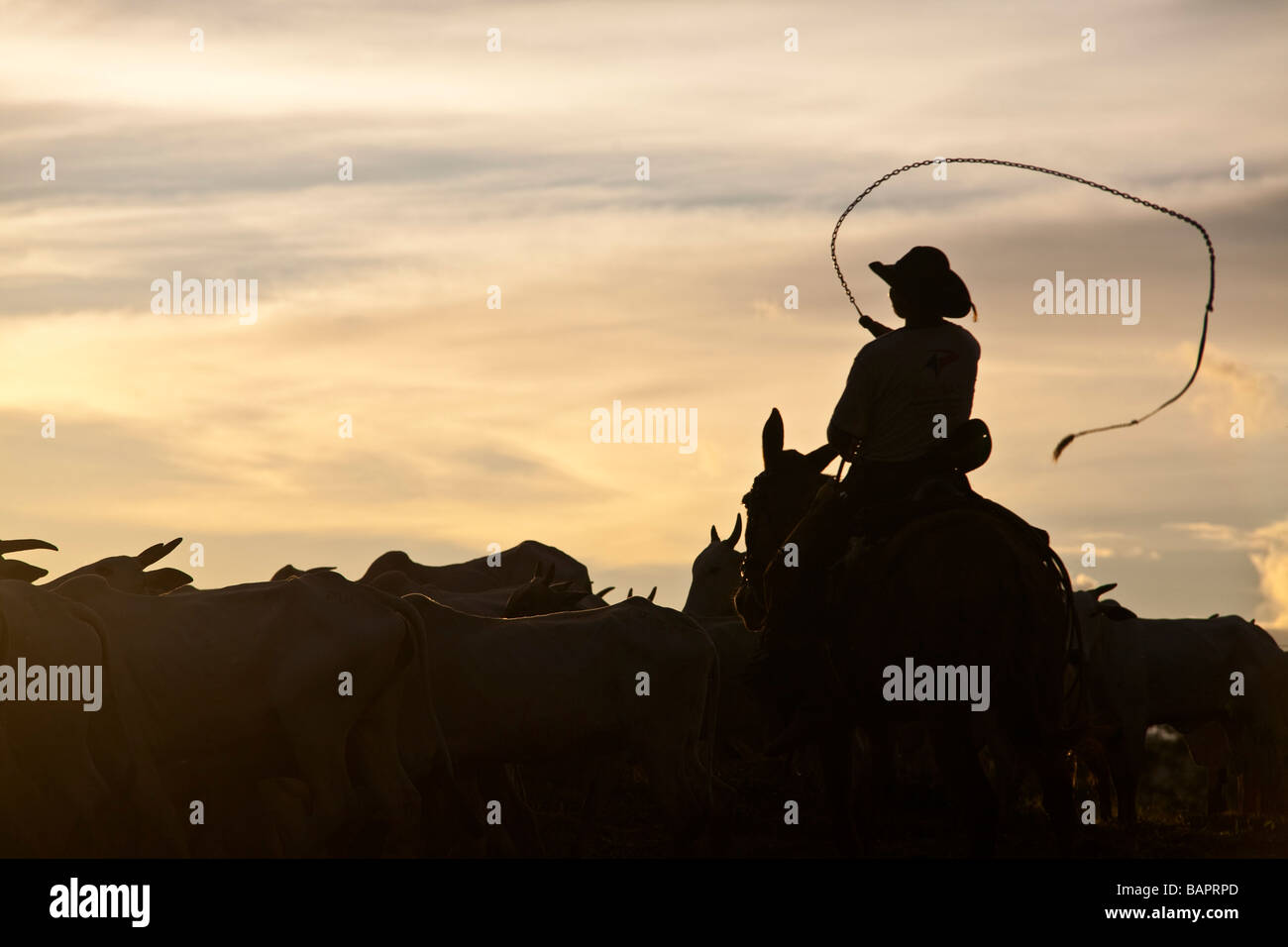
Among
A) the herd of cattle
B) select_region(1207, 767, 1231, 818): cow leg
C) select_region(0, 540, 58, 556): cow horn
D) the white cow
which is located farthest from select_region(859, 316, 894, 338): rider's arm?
select_region(1207, 767, 1231, 818): cow leg

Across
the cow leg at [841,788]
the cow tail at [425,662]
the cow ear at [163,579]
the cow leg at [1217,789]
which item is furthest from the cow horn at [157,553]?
the cow leg at [1217,789]

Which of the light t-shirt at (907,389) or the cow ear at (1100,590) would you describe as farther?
the cow ear at (1100,590)

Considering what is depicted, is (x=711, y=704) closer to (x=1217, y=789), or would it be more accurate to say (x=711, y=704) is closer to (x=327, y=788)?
(x=327, y=788)

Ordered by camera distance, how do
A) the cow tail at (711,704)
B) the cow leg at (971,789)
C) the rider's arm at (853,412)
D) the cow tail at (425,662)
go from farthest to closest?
the cow tail at (711,704)
the cow tail at (425,662)
the rider's arm at (853,412)
the cow leg at (971,789)

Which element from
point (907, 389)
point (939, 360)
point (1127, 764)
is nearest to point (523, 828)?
point (907, 389)

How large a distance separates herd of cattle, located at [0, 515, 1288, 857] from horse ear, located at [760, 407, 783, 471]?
5.14 ft

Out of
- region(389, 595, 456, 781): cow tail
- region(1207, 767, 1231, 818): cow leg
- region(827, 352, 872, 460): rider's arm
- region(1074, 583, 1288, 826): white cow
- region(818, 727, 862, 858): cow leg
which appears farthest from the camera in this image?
region(1207, 767, 1231, 818): cow leg

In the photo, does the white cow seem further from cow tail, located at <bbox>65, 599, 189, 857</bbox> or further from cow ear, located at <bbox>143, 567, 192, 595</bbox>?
cow tail, located at <bbox>65, 599, 189, 857</bbox>

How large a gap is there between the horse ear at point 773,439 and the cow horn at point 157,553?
19.1ft

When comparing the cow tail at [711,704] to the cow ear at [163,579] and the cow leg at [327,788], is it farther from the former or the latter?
the cow ear at [163,579]

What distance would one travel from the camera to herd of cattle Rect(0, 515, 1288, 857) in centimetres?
1070

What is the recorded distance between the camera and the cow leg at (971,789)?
30.5 feet

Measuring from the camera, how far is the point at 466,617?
43.5ft
